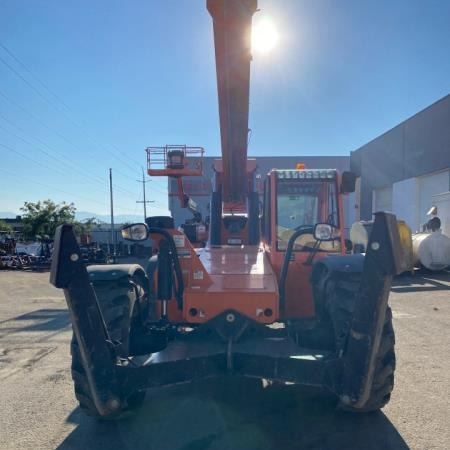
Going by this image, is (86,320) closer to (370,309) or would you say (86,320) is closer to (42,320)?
(370,309)

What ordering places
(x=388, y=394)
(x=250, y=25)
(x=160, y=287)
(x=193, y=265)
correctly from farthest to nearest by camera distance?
1. (x=193, y=265)
2. (x=160, y=287)
3. (x=388, y=394)
4. (x=250, y=25)

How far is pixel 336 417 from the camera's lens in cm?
382

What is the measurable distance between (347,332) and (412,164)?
2406 centimetres

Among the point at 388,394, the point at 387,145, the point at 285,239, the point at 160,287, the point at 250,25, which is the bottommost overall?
the point at 388,394

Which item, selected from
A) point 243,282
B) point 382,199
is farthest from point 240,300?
point 382,199

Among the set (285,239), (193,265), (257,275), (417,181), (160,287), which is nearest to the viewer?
(160,287)

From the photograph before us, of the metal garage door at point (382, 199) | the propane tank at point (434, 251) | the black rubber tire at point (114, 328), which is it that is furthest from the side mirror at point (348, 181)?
the metal garage door at point (382, 199)

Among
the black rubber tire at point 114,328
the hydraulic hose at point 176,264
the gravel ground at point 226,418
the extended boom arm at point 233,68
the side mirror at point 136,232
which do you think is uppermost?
the extended boom arm at point 233,68

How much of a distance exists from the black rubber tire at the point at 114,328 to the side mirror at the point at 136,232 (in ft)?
1.91

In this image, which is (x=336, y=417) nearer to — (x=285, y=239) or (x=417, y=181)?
(x=285, y=239)

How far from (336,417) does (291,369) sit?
1.04 m

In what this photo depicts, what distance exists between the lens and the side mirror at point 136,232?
346cm

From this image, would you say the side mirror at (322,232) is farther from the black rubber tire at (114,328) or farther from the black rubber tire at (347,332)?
the black rubber tire at (114,328)

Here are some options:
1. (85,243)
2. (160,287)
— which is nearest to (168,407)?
(160,287)
